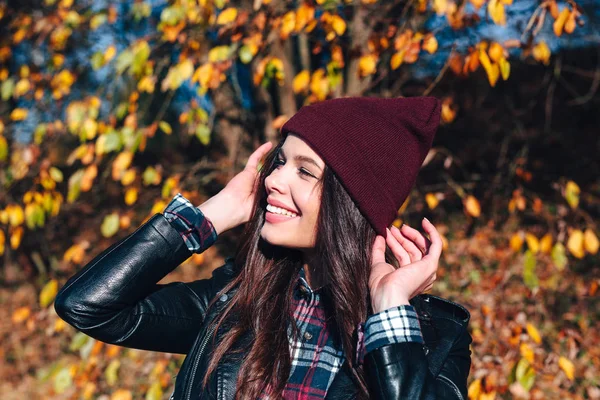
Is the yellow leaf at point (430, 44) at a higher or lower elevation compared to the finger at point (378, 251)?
higher

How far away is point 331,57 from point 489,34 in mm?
917

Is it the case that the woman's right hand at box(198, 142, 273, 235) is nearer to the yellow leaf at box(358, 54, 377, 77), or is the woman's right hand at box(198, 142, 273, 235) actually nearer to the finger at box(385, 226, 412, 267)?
the finger at box(385, 226, 412, 267)

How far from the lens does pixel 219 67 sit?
3385 millimetres

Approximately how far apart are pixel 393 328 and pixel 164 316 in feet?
2.50

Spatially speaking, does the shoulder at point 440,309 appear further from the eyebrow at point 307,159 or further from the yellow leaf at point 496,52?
the yellow leaf at point 496,52

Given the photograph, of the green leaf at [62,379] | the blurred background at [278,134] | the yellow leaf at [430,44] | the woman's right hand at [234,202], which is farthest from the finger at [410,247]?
the green leaf at [62,379]

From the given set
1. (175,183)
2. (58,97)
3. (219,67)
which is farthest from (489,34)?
(58,97)

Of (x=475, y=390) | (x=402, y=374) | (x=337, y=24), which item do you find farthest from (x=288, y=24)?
(x=402, y=374)

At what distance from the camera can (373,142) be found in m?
1.93

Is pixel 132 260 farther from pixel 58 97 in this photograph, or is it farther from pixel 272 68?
pixel 58 97

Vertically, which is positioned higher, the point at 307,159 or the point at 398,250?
the point at 307,159

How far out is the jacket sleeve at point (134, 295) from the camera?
6.13 feet

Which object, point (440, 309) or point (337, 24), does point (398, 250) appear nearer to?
point (440, 309)

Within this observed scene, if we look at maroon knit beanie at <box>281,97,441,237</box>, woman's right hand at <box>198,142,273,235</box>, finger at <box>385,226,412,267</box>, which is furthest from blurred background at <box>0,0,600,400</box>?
finger at <box>385,226,412,267</box>
